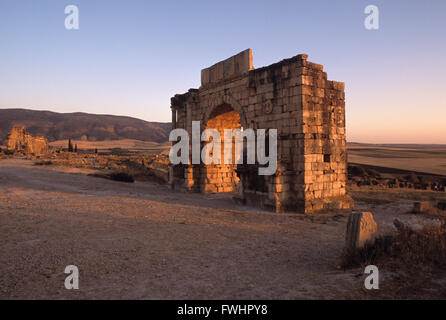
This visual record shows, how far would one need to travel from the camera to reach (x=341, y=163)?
10.4m

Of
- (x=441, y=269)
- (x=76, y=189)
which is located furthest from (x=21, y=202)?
(x=441, y=269)

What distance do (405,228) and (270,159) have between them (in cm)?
550

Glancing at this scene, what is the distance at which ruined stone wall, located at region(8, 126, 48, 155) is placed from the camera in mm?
33406

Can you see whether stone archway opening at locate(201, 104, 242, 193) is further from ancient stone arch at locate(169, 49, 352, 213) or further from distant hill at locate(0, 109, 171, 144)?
distant hill at locate(0, 109, 171, 144)

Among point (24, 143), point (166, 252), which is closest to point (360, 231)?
point (166, 252)

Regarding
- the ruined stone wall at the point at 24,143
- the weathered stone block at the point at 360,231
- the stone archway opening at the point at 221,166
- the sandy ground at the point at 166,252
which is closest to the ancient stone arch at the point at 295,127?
the sandy ground at the point at 166,252

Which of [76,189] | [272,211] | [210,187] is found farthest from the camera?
[210,187]

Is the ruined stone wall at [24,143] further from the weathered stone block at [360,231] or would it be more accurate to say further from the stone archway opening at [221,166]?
the weathered stone block at [360,231]

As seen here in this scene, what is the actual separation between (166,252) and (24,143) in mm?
37520

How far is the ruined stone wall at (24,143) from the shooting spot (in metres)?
33.4

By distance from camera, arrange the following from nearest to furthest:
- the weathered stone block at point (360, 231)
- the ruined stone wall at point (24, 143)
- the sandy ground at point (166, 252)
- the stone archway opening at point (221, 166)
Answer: the sandy ground at point (166, 252) < the weathered stone block at point (360, 231) < the stone archway opening at point (221, 166) < the ruined stone wall at point (24, 143)

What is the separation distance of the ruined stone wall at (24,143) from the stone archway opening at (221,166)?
2862 centimetres
